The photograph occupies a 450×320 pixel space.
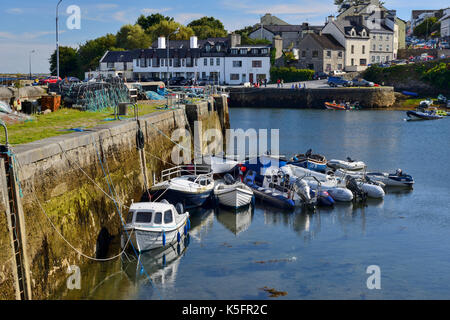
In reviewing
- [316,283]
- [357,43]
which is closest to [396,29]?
[357,43]

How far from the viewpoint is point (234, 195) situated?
26.3m

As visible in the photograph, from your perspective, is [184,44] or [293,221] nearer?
[293,221]

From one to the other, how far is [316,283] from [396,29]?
9368 cm

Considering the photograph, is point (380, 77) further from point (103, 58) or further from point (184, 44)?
point (103, 58)

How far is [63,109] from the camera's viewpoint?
32.6m

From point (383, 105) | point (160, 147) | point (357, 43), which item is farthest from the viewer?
point (357, 43)

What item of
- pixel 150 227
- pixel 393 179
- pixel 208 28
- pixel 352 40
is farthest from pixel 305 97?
pixel 150 227

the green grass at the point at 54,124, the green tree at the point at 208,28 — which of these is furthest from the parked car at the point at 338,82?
the green grass at the point at 54,124

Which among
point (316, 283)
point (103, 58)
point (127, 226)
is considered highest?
point (103, 58)

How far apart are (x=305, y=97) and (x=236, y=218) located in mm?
56746

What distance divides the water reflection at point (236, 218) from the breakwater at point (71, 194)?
12.7 ft

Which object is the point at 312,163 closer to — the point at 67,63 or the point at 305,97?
the point at 305,97

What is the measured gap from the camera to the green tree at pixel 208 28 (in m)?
114

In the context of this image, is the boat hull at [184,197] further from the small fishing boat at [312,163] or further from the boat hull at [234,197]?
the small fishing boat at [312,163]
